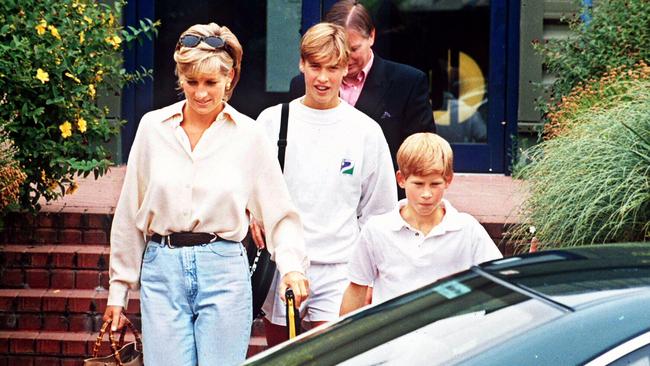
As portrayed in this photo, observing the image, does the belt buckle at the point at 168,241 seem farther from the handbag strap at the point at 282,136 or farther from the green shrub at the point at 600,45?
the green shrub at the point at 600,45

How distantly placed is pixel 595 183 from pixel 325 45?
7.43 feet

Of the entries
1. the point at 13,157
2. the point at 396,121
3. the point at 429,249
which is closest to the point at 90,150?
the point at 13,157

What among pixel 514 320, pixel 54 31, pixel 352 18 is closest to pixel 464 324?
pixel 514 320

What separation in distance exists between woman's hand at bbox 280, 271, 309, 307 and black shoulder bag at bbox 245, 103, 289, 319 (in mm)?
300

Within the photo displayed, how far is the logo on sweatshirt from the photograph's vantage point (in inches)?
203

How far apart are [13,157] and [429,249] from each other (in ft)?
12.1

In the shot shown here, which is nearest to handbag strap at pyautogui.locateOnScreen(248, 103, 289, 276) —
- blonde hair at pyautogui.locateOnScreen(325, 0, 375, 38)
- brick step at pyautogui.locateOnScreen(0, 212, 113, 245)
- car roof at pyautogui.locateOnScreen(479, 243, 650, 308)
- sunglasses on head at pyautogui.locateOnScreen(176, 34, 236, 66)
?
sunglasses on head at pyautogui.locateOnScreen(176, 34, 236, 66)

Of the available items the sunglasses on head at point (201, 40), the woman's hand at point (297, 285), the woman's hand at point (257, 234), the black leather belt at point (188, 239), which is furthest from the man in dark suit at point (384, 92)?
the black leather belt at point (188, 239)

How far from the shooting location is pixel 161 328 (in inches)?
178

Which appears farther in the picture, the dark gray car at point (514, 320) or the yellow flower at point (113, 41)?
the yellow flower at point (113, 41)

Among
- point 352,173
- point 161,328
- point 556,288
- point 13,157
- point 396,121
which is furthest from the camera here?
point 13,157

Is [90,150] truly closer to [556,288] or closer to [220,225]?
[220,225]

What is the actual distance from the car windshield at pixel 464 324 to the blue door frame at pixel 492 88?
27.2 feet

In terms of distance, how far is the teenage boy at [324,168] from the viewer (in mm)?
5141
